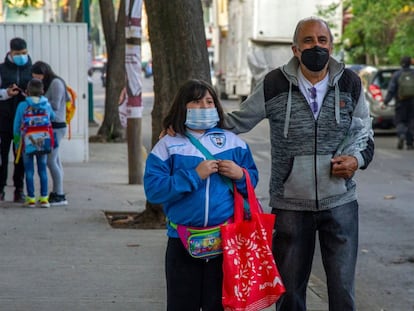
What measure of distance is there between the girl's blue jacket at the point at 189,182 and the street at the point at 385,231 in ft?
9.03

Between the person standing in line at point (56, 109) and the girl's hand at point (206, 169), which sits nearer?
the girl's hand at point (206, 169)

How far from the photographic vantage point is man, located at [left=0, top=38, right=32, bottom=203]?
1134 centimetres

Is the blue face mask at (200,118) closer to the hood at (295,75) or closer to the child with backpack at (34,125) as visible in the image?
the hood at (295,75)

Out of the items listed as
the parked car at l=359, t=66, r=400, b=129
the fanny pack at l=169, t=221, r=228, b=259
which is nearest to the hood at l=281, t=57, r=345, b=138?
the fanny pack at l=169, t=221, r=228, b=259

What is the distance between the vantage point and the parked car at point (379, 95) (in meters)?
23.4

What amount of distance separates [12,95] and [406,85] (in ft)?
37.0

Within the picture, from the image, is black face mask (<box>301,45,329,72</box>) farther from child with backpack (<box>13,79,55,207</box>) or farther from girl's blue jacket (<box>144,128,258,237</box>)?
child with backpack (<box>13,79,55,207</box>)

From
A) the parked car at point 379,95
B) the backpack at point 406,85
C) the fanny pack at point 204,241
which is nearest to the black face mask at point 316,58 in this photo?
the fanny pack at point 204,241

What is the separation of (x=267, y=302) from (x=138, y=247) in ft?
13.7

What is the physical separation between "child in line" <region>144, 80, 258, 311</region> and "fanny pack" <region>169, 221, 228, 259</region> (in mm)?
30

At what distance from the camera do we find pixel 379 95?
2348 cm

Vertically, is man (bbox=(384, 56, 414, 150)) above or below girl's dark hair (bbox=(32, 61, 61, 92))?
below

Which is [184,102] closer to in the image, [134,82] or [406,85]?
[134,82]

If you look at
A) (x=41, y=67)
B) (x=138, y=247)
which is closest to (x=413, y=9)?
(x=41, y=67)
